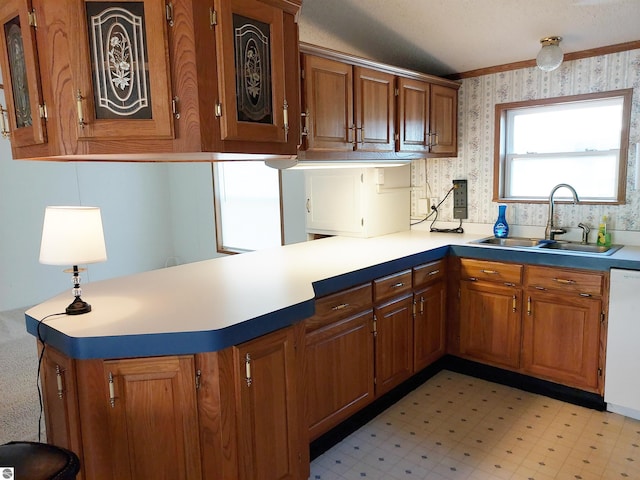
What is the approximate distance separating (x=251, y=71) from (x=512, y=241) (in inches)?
92.6

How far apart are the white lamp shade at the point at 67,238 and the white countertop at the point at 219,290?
23 cm

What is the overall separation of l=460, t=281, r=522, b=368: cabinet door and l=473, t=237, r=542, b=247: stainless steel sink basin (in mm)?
400

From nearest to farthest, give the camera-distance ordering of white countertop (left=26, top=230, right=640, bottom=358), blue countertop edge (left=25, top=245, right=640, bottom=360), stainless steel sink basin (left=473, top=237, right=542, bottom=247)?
1. blue countertop edge (left=25, top=245, right=640, bottom=360)
2. white countertop (left=26, top=230, right=640, bottom=358)
3. stainless steel sink basin (left=473, top=237, right=542, bottom=247)

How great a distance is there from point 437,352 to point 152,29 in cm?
259

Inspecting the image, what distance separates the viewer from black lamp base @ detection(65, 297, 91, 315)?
1744 millimetres

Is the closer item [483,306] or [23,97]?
[23,97]

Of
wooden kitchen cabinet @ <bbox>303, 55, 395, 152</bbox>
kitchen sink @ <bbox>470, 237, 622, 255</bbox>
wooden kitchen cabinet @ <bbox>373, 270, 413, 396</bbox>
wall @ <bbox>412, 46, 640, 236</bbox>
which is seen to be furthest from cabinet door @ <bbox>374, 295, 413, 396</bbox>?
wall @ <bbox>412, 46, 640, 236</bbox>

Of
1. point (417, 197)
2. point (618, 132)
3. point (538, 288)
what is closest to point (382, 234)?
point (417, 197)

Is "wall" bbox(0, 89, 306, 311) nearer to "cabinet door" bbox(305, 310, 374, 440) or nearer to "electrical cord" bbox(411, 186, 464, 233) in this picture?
"electrical cord" bbox(411, 186, 464, 233)

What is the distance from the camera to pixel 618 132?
3.01 meters

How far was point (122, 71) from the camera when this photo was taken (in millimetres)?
1646

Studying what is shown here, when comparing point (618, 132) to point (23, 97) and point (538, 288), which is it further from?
point (23, 97)

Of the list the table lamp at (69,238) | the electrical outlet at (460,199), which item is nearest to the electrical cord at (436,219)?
the electrical outlet at (460,199)

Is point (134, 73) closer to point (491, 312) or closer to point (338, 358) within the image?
point (338, 358)
